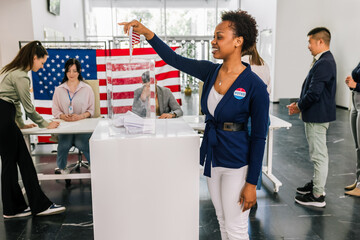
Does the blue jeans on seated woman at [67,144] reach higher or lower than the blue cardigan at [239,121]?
lower

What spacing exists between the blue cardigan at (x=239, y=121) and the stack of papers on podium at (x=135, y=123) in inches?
11.8

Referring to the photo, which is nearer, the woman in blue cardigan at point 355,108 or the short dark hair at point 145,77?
the short dark hair at point 145,77

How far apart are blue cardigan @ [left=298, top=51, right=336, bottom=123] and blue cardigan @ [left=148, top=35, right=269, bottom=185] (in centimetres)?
154

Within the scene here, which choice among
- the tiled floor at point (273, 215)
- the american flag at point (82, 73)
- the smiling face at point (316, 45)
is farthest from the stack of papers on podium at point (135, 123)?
the american flag at point (82, 73)

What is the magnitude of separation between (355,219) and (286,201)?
0.62 meters

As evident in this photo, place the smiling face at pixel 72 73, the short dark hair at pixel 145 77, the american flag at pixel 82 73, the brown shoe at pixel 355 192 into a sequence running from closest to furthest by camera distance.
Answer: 1. the short dark hair at pixel 145 77
2. the brown shoe at pixel 355 192
3. the smiling face at pixel 72 73
4. the american flag at pixel 82 73

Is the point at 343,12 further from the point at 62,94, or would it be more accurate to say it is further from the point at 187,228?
the point at 187,228

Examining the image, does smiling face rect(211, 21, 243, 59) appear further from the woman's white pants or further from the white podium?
the woman's white pants

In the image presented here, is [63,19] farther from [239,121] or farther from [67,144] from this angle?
[239,121]

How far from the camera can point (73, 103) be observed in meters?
3.66

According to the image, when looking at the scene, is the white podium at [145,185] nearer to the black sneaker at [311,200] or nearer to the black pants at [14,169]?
the black pants at [14,169]

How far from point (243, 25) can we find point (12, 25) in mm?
5158

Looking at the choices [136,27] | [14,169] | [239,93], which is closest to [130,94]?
[136,27]

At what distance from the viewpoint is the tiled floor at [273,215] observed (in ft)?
8.43
